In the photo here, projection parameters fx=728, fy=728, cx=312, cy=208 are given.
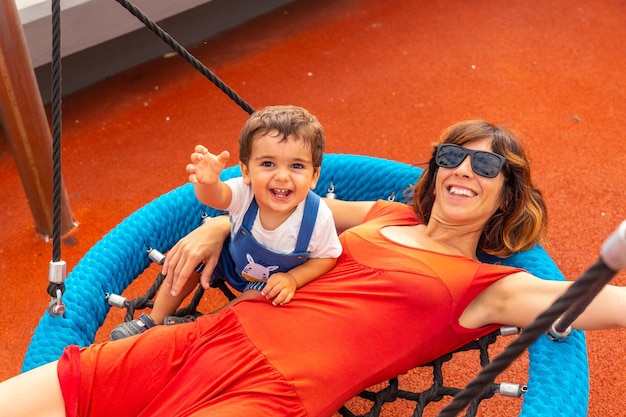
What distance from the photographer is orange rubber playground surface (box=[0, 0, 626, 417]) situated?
2.82 metres

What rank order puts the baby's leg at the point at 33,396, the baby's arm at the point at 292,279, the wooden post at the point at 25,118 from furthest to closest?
the wooden post at the point at 25,118, the baby's arm at the point at 292,279, the baby's leg at the point at 33,396

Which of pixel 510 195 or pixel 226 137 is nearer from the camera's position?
pixel 510 195

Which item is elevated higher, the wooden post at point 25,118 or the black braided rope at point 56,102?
the black braided rope at point 56,102

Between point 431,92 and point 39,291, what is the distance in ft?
6.84

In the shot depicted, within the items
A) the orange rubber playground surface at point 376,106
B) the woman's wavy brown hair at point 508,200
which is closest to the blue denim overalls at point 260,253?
the woman's wavy brown hair at point 508,200

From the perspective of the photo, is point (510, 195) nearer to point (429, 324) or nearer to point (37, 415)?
point (429, 324)

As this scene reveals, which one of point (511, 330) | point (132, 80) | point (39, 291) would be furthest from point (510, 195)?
point (132, 80)

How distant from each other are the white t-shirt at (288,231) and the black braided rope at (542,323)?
774mm

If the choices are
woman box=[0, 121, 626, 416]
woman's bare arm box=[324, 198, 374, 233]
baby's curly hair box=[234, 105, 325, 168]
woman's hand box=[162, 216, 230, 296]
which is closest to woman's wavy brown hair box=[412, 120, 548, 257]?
woman box=[0, 121, 626, 416]

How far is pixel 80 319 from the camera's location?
1899mm

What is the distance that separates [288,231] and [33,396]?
→ 65 centimetres

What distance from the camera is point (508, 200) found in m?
1.83

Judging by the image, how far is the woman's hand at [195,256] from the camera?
6.00 feet

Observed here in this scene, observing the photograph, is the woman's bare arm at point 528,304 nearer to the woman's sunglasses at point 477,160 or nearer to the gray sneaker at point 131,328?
the woman's sunglasses at point 477,160
